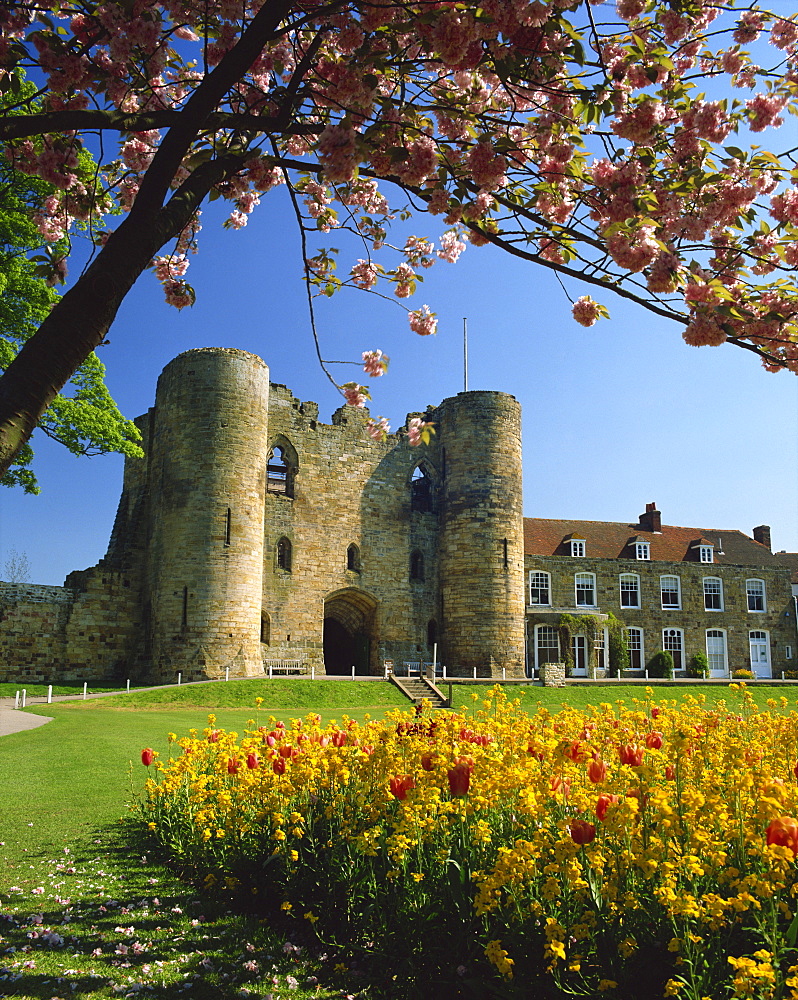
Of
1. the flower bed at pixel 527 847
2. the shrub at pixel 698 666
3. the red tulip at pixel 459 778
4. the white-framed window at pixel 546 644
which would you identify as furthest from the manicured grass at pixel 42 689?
the shrub at pixel 698 666

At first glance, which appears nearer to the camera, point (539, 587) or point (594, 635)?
point (594, 635)

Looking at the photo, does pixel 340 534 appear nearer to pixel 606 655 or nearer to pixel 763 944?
pixel 606 655

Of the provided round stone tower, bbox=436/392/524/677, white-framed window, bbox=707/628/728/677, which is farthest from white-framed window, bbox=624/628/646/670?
round stone tower, bbox=436/392/524/677

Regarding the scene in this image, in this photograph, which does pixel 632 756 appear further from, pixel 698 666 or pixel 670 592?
pixel 670 592

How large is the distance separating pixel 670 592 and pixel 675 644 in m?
2.69

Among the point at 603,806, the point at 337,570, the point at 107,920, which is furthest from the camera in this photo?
the point at 337,570

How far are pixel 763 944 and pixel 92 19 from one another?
22.1 ft

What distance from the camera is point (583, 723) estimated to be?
6.39 metres

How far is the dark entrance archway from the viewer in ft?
116

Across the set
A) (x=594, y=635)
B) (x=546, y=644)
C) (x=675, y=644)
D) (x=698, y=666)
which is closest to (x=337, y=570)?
(x=546, y=644)

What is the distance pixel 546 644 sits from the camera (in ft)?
125

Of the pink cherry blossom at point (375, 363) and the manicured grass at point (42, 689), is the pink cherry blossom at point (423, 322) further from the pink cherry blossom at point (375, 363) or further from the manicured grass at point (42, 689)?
the manicured grass at point (42, 689)

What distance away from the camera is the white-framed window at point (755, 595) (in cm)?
4341

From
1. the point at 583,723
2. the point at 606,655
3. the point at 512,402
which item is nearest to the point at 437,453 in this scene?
the point at 512,402
